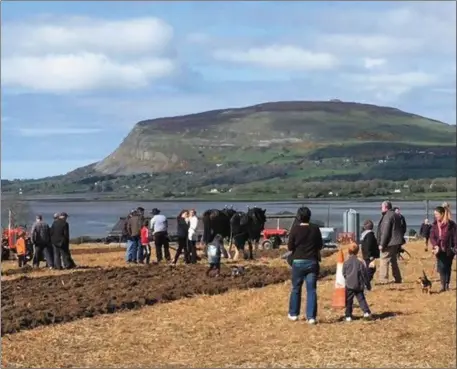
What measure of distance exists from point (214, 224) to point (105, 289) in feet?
24.6

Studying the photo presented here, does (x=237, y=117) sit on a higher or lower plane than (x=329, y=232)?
higher

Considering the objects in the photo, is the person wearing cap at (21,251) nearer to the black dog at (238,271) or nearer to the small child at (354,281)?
the black dog at (238,271)

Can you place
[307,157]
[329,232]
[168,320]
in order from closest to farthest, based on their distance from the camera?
[168,320] → [329,232] → [307,157]

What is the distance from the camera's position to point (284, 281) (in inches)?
743

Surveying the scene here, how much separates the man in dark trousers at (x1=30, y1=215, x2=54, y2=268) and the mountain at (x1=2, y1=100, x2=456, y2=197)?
3.82 m

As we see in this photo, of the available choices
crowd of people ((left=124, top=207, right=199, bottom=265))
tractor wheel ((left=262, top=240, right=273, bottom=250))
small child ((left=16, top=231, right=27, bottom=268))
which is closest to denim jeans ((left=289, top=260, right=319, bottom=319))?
crowd of people ((left=124, top=207, right=199, bottom=265))

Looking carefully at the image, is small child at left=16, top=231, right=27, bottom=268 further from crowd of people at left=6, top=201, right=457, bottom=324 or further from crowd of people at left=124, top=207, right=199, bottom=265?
crowd of people at left=124, top=207, right=199, bottom=265

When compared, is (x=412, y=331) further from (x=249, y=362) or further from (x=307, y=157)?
(x=307, y=157)

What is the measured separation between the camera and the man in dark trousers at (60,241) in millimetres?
22656

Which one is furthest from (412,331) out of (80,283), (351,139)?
(351,139)

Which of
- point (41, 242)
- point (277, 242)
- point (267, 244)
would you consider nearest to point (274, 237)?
point (277, 242)

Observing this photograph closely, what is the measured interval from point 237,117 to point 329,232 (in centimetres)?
7599

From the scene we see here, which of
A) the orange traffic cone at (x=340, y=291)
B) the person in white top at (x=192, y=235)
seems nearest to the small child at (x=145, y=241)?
the person in white top at (x=192, y=235)

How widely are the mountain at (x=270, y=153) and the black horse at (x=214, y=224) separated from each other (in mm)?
5748
